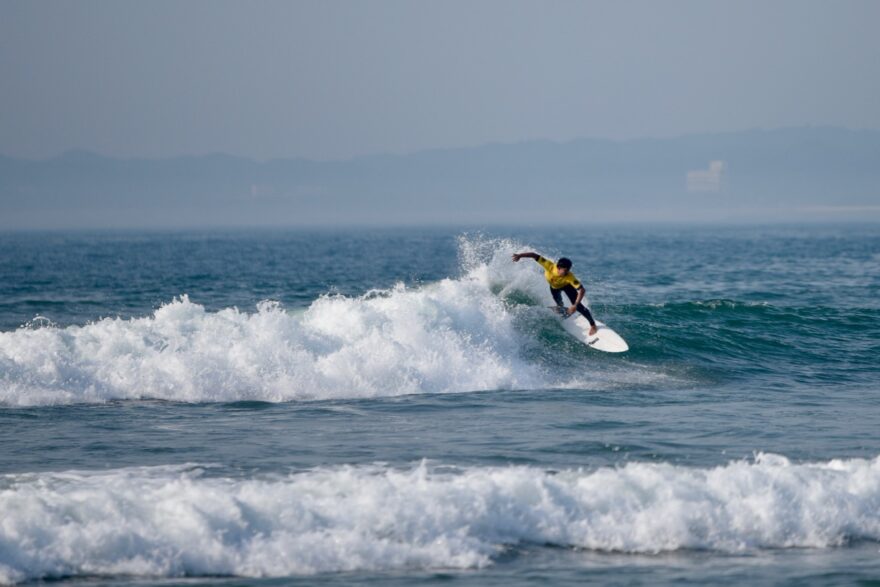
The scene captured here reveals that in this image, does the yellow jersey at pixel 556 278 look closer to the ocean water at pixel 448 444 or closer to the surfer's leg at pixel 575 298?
the surfer's leg at pixel 575 298

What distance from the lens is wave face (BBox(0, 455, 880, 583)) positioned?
904 centimetres

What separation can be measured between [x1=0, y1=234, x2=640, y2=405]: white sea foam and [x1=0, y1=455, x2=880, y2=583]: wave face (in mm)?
5595

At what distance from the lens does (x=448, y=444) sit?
12.8m

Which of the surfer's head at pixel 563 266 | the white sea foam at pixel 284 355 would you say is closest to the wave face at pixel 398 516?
the white sea foam at pixel 284 355

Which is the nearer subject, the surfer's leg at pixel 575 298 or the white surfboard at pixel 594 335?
the surfer's leg at pixel 575 298

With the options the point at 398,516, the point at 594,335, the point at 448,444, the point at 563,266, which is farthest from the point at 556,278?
the point at 398,516

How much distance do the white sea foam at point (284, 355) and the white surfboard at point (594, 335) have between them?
0.84 meters

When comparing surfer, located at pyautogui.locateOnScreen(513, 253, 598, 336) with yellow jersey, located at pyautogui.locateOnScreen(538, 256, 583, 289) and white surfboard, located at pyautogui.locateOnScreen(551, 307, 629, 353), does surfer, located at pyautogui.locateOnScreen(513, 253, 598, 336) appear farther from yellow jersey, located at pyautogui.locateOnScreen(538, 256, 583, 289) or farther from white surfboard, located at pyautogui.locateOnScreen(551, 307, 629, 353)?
white surfboard, located at pyautogui.locateOnScreen(551, 307, 629, 353)

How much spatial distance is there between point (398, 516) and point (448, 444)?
312 cm

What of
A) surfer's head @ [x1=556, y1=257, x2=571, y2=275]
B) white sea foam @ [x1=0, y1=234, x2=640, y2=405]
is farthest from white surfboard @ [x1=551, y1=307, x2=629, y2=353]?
surfer's head @ [x1=556, y1=257, x2=571, y2=275]

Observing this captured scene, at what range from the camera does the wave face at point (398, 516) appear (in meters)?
9.04

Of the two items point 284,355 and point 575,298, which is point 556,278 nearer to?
point 575,298

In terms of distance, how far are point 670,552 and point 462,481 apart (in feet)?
6.99

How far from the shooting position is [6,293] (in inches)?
1395
